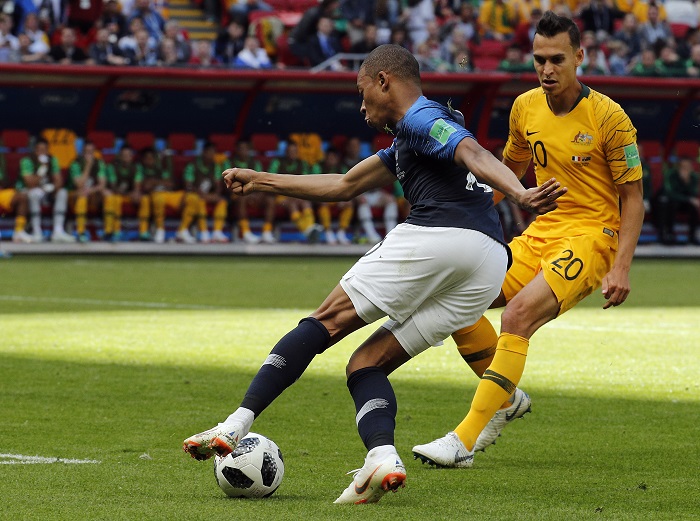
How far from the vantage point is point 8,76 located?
22.0 metres

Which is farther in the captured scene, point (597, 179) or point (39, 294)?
point (39, 294)

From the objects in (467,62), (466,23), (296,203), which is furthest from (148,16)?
(466,23)

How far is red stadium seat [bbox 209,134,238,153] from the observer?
23.7 meters

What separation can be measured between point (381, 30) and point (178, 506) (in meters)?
21.3

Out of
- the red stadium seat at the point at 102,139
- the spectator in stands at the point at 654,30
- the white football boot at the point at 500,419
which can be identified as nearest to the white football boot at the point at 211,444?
the white football boot at the point at 500,419

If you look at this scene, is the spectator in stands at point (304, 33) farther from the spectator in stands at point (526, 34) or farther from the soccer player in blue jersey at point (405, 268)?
the soccer player in blue jersey at point (405, 268)

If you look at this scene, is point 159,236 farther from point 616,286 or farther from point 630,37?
point 616,286

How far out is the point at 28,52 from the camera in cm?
2208

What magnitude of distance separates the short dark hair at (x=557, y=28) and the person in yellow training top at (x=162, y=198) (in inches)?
666

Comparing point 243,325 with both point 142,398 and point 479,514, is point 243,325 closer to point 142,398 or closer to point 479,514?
point 142,398

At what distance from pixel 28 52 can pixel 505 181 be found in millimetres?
18633

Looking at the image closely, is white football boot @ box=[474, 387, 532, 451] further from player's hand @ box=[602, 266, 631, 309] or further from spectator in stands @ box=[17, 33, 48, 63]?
spectator in stands @ box=[17, 33, 48, 63]

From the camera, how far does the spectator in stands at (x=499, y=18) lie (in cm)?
2701

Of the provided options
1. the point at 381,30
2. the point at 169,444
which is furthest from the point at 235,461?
the point at 381,30
